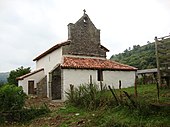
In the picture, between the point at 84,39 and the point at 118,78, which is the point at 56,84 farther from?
the point at 118,78

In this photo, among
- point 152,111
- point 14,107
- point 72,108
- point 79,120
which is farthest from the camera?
point 72,108

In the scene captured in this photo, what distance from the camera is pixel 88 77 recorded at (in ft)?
73.4

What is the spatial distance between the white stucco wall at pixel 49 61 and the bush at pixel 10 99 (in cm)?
969

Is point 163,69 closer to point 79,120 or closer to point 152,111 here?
point 152,111

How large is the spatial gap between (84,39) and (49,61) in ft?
15.7

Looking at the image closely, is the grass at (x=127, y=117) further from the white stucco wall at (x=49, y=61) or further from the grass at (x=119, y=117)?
the white stucco wall at (x=49, y=61)

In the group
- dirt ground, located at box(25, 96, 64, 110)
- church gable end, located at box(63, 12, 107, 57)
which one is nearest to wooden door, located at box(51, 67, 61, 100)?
church gable end, located at box(63, 12, 107, 57)

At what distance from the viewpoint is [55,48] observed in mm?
24406

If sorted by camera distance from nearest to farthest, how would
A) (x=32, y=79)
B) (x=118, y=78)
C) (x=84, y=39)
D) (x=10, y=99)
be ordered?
(x=10, y=99) → (x=118, y=78) → (x=84, y=39) → (x=32, y=79)

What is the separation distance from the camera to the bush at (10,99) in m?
13.8

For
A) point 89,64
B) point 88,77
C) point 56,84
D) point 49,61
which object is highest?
point 49,61

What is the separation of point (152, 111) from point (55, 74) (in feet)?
50.0

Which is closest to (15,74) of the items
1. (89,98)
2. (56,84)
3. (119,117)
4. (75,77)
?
(56,84)

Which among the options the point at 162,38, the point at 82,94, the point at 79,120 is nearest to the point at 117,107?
the point at 79,120
